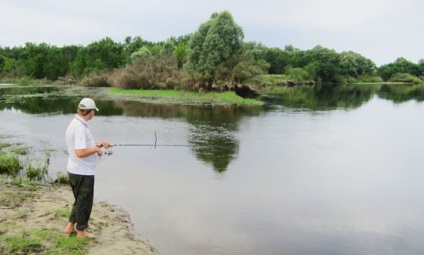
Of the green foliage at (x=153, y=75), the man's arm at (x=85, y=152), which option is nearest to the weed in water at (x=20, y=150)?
the man's arm at (x=85, y=152)

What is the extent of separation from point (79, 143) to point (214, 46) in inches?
1458

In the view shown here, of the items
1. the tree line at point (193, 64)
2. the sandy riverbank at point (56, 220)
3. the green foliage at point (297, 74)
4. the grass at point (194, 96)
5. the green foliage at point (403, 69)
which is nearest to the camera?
the sandy riverbank at point (56, 220)

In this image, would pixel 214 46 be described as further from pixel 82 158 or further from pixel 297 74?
pixel 297 74

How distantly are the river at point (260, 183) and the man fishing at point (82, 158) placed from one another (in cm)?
179

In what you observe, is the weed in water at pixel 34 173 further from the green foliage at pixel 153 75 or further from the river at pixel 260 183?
the green foliage at pixel 153 75

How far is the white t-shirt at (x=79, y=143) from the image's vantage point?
6535 millimetres

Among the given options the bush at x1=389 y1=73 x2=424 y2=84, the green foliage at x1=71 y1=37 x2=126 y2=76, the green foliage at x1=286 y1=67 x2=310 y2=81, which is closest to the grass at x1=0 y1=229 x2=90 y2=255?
the green foliage at x1=71 y1=37 x2=126 y2=76

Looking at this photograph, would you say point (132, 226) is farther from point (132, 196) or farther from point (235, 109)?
point (235, 109)

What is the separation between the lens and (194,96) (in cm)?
4181

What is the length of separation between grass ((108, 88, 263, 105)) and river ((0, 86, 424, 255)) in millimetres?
13283

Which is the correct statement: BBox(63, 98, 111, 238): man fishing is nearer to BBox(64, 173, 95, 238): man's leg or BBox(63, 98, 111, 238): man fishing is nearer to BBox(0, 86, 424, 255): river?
BBox(64, 173, 95, 238): man's leg

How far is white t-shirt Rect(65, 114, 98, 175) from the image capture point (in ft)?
21.4

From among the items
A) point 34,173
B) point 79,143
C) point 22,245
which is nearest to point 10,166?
point 34,173

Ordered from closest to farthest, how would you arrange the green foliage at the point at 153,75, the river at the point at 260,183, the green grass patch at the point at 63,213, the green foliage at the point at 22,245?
the green foliage at the point at 22,245, the green grass patch at the point at 63,213, the river at the point at 260,183, the green foliage at the point at 153,75
